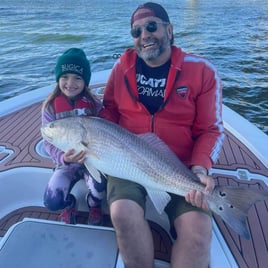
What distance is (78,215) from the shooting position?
321cm

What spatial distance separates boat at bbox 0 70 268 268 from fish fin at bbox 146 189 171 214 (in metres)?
0.41

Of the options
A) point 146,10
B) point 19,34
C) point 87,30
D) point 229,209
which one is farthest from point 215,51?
point 229,209

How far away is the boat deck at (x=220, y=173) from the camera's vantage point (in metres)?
2.50

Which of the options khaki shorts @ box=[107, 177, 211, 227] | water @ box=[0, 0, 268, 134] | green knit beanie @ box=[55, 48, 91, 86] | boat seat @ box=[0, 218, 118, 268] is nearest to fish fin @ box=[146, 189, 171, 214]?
khaki shorts @ box=[107, 177, 211, 227]

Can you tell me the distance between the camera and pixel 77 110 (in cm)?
300

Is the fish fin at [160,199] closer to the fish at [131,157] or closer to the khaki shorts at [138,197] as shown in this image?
the fish at [131,157]

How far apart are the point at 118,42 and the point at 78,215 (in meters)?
11.6

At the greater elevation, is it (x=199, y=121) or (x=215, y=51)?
(x=199, y=121)

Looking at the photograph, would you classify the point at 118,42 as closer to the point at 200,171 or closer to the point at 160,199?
the point at 200,171


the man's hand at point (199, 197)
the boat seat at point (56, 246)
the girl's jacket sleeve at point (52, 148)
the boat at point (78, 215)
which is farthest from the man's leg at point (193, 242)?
the girl's jacket sleeve at point (52, 148)

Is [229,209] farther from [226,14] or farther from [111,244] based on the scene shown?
[226,14]

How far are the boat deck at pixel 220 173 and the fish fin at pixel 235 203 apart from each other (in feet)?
1.35

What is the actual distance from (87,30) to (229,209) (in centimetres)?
1589

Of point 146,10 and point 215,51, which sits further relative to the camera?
point 215,51
